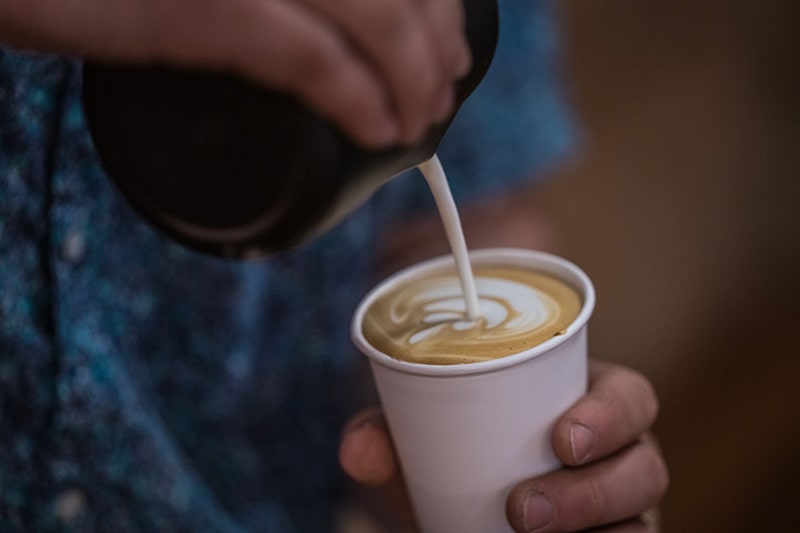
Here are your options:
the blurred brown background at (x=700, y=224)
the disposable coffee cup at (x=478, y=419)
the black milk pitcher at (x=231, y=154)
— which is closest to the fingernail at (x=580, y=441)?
the disposable coffee cup at (x=478, y=419)

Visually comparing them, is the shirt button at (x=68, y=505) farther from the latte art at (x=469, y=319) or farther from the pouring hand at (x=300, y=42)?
the pouring hand at (x=300, y=42)

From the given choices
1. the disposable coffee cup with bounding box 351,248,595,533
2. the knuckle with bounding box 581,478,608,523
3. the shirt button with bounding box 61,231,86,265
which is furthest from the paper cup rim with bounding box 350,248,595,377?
the shirt button with bounding box 61,231,86,265

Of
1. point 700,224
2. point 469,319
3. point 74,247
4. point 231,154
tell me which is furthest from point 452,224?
point 700,224

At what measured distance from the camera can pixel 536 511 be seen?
579 millimetres

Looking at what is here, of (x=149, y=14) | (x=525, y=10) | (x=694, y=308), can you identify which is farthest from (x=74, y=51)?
(x=694, y=308)

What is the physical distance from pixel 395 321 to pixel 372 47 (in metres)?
0.27

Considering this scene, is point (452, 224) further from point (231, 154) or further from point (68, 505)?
point (68, 505)

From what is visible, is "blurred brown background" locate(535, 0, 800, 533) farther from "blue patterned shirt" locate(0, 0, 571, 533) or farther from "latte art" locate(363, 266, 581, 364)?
"latte art" locate(363, 266, 581, 364)

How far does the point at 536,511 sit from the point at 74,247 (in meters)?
0.42

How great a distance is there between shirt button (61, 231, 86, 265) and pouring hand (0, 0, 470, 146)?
33 cm

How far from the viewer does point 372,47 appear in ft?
1.34

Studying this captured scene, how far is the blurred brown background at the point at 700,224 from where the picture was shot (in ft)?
5.90

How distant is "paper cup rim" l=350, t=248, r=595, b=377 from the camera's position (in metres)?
0.54

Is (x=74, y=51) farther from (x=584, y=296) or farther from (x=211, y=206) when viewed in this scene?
(x=584, y=296)
